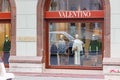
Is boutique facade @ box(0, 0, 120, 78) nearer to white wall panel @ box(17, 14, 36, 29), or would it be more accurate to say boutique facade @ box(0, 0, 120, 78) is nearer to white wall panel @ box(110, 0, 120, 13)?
white wall panel @ box(17, 14, 36, 29)

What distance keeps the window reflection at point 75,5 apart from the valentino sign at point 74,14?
0.85 ft

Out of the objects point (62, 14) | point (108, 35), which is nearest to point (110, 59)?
point (108, 35)

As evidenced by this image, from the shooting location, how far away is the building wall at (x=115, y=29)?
17.6 m

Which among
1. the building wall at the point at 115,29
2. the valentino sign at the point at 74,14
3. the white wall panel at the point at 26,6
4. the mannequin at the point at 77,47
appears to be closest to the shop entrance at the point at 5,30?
A: the white wall panel at the point at 26,6

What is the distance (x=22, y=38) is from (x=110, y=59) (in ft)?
14.1

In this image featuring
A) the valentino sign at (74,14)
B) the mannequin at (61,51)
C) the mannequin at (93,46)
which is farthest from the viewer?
the mannequin at (61,51)

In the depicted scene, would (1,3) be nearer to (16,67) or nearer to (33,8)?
(33,8)

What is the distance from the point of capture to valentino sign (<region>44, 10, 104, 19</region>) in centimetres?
1838

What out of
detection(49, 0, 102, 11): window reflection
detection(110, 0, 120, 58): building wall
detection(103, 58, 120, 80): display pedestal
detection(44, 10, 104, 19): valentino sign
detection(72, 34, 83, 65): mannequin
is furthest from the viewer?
detection(72, 34, 83, 65): mannequin

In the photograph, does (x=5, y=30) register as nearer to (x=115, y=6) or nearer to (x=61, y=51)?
(x=61, y=51)

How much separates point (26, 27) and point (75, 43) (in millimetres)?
2517

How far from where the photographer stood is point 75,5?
19.0 meters

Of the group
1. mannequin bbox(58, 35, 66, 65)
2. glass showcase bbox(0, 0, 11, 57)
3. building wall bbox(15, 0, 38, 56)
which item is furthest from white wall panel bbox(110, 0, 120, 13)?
glass showcase bbox(0, 0, 11, 57)

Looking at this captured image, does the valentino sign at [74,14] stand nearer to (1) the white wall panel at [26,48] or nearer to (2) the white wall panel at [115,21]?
(2) the white wall panel at [115,21]
